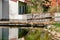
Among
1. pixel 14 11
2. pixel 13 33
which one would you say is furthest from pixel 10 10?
pixel 13 33

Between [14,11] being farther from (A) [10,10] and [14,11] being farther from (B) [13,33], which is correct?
(B) [13,33]

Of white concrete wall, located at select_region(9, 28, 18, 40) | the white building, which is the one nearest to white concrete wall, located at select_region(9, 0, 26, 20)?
the white building

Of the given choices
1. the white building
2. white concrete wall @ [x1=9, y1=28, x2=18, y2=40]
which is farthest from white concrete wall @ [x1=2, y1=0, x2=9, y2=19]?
white concrete wall @ [x1=9, y1=28, x2=18, y2=40]

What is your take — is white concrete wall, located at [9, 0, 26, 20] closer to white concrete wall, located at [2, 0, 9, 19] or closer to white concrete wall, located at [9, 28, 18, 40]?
white concrete wall, located at [2, 0, 9, 19]

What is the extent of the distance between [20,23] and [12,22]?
0.37ft

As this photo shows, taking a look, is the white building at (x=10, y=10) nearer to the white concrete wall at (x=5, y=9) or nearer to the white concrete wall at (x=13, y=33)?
the white concrete wall at (x=5, y=9)

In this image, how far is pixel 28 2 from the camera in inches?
73.8

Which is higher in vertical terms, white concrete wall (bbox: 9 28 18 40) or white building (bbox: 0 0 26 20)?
white building (bbox: 0 0 26 20)

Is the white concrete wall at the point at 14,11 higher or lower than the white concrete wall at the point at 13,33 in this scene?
higher

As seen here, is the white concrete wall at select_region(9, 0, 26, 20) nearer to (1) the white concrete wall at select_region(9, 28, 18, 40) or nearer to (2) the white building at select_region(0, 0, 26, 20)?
(2) the white building at select_region(0, 0, 26, 20)

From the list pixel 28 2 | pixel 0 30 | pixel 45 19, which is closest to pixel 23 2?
pixel 28 2

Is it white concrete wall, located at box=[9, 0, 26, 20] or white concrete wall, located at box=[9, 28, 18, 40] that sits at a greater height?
white concrete wall, located at box=[9, 0, 26, 20]

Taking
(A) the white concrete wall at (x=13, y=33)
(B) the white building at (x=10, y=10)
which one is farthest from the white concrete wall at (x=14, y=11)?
(A) the white concrete wall at (x=13, y=33)

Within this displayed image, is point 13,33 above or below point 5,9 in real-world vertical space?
below
